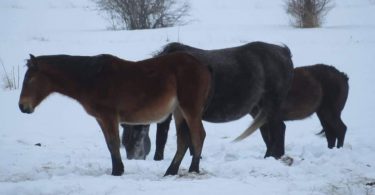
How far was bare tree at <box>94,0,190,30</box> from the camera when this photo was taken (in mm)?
27938

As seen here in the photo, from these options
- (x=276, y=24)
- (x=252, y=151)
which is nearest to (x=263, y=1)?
(x=276, y=24)

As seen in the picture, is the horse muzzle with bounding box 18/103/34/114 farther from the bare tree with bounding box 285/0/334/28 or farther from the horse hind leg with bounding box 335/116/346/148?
the bare tree with bounding box 285/0/334/28

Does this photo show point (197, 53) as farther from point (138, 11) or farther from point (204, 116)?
point (138, 11)

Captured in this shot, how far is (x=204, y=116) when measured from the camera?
8242 mm

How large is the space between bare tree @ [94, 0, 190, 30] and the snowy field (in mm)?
1193

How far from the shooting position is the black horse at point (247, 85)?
324 inches

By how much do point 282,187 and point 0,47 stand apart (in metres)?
16.6

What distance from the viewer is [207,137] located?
38.2 ft

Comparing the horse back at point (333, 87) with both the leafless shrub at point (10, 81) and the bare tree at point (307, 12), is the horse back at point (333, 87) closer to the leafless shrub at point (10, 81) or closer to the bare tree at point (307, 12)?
the leafless shrub at point (10, 81)

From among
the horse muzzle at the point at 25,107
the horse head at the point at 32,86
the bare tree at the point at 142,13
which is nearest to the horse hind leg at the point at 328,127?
the horse head at the point at 32,86

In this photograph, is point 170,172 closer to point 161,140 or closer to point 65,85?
point 65,85

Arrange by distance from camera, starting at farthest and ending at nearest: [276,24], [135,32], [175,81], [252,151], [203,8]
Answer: [203,8]
[276,24]
[135,32]
[252,151]
[175,81]

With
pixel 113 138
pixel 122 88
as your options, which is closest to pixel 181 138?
pixel 113 138

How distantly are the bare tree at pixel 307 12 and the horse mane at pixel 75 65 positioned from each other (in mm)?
19809
